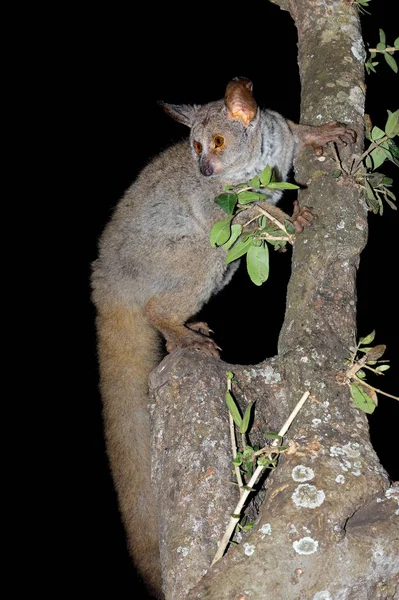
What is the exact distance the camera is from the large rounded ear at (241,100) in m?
2.72

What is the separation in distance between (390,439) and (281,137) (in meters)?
2.72

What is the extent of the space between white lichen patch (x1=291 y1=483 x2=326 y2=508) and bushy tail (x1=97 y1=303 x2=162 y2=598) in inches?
42.2

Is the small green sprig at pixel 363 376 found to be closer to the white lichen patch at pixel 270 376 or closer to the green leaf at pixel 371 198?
the white lichen patch at pixel 270 376

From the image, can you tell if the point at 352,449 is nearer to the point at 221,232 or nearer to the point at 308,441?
the point at 308,441

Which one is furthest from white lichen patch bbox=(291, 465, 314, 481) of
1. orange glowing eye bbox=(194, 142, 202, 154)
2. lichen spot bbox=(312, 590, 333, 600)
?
orange glowing eye bbox=(194, 142, 202, 154)

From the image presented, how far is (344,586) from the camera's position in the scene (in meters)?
1.32

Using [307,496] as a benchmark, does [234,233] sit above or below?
above

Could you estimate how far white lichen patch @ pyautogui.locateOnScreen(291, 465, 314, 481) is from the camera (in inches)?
55.9

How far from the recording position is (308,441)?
59.2 inches

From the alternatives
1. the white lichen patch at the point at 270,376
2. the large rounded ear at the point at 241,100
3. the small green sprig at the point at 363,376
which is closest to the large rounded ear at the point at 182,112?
the large rounded ear at the point at 241,100

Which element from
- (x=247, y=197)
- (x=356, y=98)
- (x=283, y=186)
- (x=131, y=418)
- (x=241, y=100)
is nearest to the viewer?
(x=283, y=186)

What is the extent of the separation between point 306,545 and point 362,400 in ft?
1.37

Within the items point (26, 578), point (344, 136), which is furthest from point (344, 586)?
point (26, 578)

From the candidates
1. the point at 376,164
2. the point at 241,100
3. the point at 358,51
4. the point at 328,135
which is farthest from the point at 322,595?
the point at 241,100
